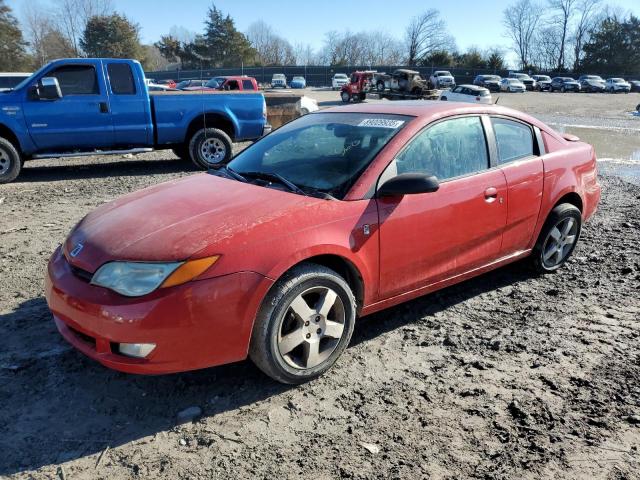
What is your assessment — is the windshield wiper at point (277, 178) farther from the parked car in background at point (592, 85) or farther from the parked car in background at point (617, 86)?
the parked car in background at point (617, 86)

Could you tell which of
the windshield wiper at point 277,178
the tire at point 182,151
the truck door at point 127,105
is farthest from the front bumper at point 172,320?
the tire at point 182,151

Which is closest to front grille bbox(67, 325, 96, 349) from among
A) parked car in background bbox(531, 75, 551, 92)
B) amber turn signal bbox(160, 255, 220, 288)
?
amber turn signal bbox(160, 255, 220, 288)

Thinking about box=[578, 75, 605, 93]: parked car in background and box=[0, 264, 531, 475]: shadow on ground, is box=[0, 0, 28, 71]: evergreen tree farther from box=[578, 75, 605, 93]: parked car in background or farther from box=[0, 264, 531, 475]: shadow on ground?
box=[578, 75, 605, 93]: parked car in background

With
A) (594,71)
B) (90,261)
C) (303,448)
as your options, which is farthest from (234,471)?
(594,71)

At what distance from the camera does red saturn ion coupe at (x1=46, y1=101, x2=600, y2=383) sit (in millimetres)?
2535

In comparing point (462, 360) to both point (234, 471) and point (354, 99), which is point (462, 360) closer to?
point (234, 471)

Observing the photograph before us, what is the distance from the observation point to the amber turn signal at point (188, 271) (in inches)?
97.8

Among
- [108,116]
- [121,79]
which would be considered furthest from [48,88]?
[121,79]

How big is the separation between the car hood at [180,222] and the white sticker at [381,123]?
89cm

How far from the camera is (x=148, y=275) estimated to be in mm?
2529

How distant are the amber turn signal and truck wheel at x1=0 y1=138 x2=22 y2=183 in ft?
24.1

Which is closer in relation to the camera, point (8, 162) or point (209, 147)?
point (8, 162)

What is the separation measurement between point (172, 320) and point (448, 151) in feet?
7.49

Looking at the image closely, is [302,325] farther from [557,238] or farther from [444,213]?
[557,238]
